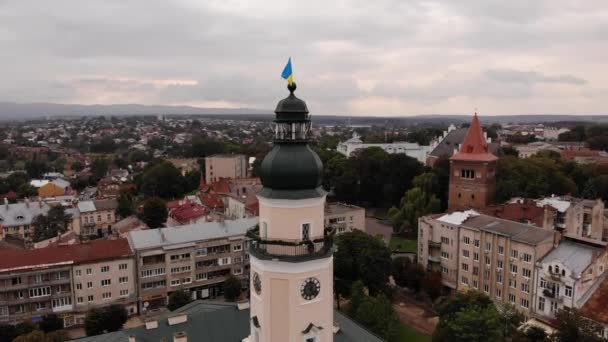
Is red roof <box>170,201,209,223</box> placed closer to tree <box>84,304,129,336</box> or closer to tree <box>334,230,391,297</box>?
tree <box>84,304,129,336</box>

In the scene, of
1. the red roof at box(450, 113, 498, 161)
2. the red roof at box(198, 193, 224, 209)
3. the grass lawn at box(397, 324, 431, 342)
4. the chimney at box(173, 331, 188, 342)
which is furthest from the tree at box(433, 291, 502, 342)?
the red roof at box(198, 193, 224, 209)

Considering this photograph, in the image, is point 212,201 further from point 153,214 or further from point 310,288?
point 310,288

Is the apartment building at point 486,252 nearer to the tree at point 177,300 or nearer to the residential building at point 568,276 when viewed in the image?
the residential building at point 568,276

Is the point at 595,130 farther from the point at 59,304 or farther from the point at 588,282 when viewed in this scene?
the point at 59,304

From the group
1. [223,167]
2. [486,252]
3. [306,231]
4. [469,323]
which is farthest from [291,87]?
[223,167]

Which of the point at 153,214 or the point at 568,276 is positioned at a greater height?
the point at 568,276

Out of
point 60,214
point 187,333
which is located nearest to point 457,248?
point 187,333
